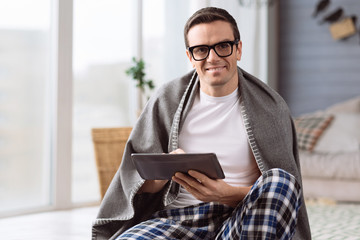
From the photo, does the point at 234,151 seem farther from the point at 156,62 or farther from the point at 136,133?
the point at 156,62

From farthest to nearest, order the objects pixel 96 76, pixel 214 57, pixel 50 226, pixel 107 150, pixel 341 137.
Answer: pixel 341 137 < pixel 96 76 < pixel 107 150 < pixel 50 226 < pixel 214 57

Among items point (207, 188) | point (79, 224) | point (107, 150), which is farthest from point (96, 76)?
point (207, 188)

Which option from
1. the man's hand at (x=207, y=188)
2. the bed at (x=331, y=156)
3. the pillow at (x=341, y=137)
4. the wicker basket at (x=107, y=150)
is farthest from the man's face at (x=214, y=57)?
the pillow at (x=341, y=137)

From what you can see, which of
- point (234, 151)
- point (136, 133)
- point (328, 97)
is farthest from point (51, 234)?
point (328, 97)

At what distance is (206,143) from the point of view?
1.69 metres

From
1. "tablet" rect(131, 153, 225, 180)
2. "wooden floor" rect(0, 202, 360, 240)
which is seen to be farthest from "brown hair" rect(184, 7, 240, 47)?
"wooden floor" rect(0, 202, 360, 240)

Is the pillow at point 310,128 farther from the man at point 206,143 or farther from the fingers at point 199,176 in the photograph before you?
the fingers at point 199,176

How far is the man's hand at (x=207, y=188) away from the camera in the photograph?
1486 millimetres

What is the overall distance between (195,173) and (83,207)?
232 centimetres

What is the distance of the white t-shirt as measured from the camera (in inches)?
65.4

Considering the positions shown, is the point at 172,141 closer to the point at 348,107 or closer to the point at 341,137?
the point at 341,137

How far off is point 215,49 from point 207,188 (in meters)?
0.41

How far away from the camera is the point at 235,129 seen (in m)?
1.69

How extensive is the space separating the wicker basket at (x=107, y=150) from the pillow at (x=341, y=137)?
4.54 feet
